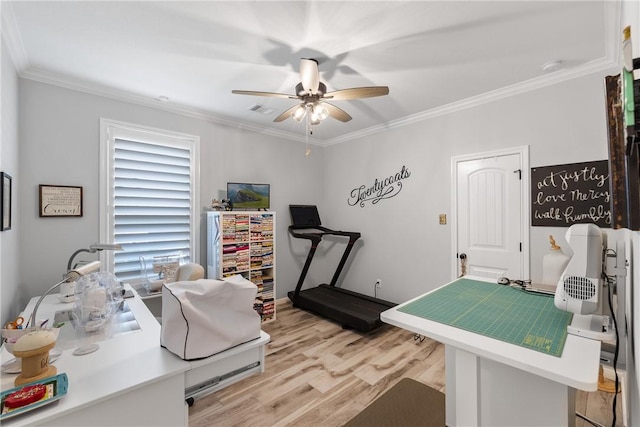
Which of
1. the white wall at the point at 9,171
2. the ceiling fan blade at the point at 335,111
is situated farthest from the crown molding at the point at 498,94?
the white wall at the point at 9,171

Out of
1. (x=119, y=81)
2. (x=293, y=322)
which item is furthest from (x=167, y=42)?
(x=293, y=322)

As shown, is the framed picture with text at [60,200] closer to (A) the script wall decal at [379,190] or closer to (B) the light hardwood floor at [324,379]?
(B) the light hardwood floor at [324,379]

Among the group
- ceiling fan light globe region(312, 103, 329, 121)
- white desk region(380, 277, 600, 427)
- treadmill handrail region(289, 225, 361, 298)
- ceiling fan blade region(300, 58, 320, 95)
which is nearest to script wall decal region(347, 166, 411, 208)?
treadmill handrail region(289, 225, 361, 298)

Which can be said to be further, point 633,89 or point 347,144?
point 347,144

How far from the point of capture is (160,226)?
3.24m

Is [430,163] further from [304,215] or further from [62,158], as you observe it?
[62,158]

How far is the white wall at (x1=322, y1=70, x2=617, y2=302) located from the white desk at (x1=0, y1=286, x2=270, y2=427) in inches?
110

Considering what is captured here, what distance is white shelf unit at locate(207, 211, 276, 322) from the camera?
330 centimetres

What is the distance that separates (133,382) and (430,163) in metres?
3.48

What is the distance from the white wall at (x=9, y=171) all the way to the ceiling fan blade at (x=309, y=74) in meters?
2.00

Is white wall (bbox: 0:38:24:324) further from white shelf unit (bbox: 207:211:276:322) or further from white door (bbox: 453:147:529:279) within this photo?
white door (bbox: 453:147:529:279)

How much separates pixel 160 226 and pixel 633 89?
3.69 meters

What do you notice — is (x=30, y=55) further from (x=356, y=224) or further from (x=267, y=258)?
(x=356, y=224)

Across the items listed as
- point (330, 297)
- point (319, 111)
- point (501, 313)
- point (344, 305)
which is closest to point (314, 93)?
point (319, 111)
